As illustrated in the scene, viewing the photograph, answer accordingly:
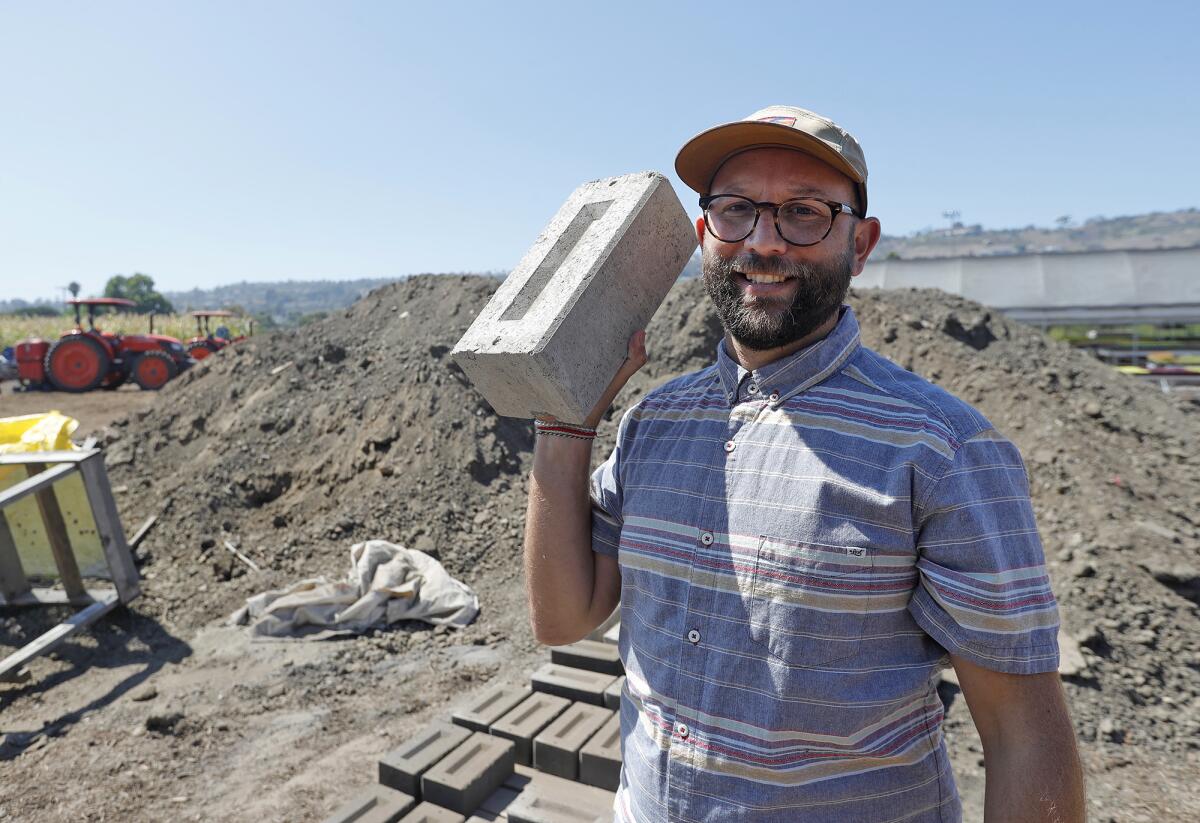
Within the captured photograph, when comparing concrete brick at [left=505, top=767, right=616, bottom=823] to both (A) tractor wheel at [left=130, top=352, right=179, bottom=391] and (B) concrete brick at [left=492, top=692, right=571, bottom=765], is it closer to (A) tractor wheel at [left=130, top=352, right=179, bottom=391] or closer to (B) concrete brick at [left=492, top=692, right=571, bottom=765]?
(B) concrete brick at [left=492, top=692, right=571, bottom=765]

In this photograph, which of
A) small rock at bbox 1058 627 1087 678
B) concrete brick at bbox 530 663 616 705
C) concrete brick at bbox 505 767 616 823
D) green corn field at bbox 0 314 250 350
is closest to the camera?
concrete brick at bbox 505 767 616 823

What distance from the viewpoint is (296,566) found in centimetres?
705

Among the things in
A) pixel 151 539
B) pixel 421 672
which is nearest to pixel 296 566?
pixel 151 539

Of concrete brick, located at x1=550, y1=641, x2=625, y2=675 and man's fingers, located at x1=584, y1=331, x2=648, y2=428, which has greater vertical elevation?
man's fingers, located at x1=584, y1=331, x2=648, y2=428

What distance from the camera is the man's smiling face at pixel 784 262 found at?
158 cm

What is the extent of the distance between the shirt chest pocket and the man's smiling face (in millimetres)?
443

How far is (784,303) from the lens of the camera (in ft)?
5.20

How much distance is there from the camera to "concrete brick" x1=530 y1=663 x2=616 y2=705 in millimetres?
3916

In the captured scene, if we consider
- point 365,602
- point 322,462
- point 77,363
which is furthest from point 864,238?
point 77,363

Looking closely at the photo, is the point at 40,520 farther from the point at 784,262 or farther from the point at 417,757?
the point at 784,262

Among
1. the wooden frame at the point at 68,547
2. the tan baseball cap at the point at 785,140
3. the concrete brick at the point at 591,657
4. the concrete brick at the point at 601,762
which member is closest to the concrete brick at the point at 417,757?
the concrete brick at the point at 601,762

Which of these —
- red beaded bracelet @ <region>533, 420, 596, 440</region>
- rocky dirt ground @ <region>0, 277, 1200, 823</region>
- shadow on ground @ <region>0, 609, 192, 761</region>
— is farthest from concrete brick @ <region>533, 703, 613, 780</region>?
shadow on ground @ <region>0, 609, 192, 761</region>

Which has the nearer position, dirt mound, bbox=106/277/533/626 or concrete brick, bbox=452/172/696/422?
concrete brick, bbox=452/172/696/422

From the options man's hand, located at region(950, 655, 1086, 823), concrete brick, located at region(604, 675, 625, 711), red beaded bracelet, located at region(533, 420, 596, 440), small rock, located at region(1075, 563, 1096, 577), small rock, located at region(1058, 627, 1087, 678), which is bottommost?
small rock, located at region(1058, 627, 1087, 678)
